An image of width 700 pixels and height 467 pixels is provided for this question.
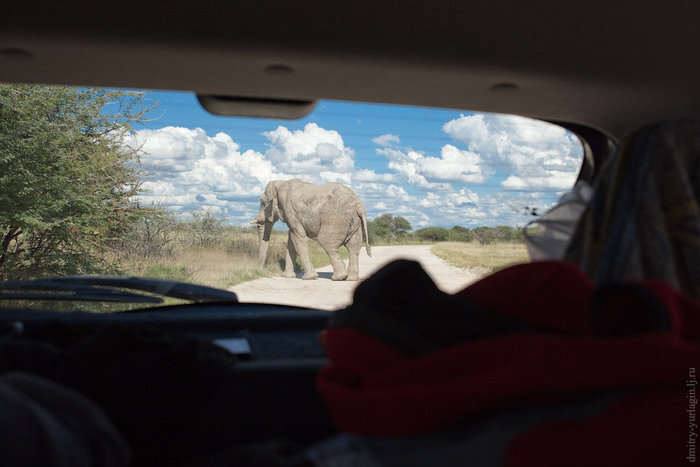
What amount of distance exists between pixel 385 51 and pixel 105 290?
126cm

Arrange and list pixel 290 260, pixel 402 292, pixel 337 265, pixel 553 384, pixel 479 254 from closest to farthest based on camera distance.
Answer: pixel 553 384
pixel 402 292
pixel 479 254
pixel 337 265
pixel 290 260

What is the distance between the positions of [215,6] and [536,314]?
3.99 ft

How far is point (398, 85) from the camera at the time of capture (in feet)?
6.86

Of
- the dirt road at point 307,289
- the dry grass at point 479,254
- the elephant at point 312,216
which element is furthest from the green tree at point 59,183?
the dry grass at point 479,254

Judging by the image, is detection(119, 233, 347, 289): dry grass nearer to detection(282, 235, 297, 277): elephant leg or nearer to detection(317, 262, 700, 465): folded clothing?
detection(282, 235, 297, 277): elephant leg

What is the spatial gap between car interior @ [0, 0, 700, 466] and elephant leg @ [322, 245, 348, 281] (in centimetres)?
111

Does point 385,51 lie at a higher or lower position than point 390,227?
higher

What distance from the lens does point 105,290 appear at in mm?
2010

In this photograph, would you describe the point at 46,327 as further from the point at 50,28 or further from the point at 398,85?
the point at 398,85

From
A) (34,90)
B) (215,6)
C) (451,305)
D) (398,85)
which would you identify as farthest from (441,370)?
(34,90)

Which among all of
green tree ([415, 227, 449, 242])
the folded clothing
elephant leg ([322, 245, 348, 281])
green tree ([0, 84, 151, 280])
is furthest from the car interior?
green tree ([0, 84, 151, 280])

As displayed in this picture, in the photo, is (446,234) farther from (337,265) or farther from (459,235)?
(337,265)

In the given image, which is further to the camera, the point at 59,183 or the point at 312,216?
the point at 59,183

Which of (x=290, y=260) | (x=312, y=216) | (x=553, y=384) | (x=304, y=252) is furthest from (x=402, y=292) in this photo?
(x=312, y=216)
